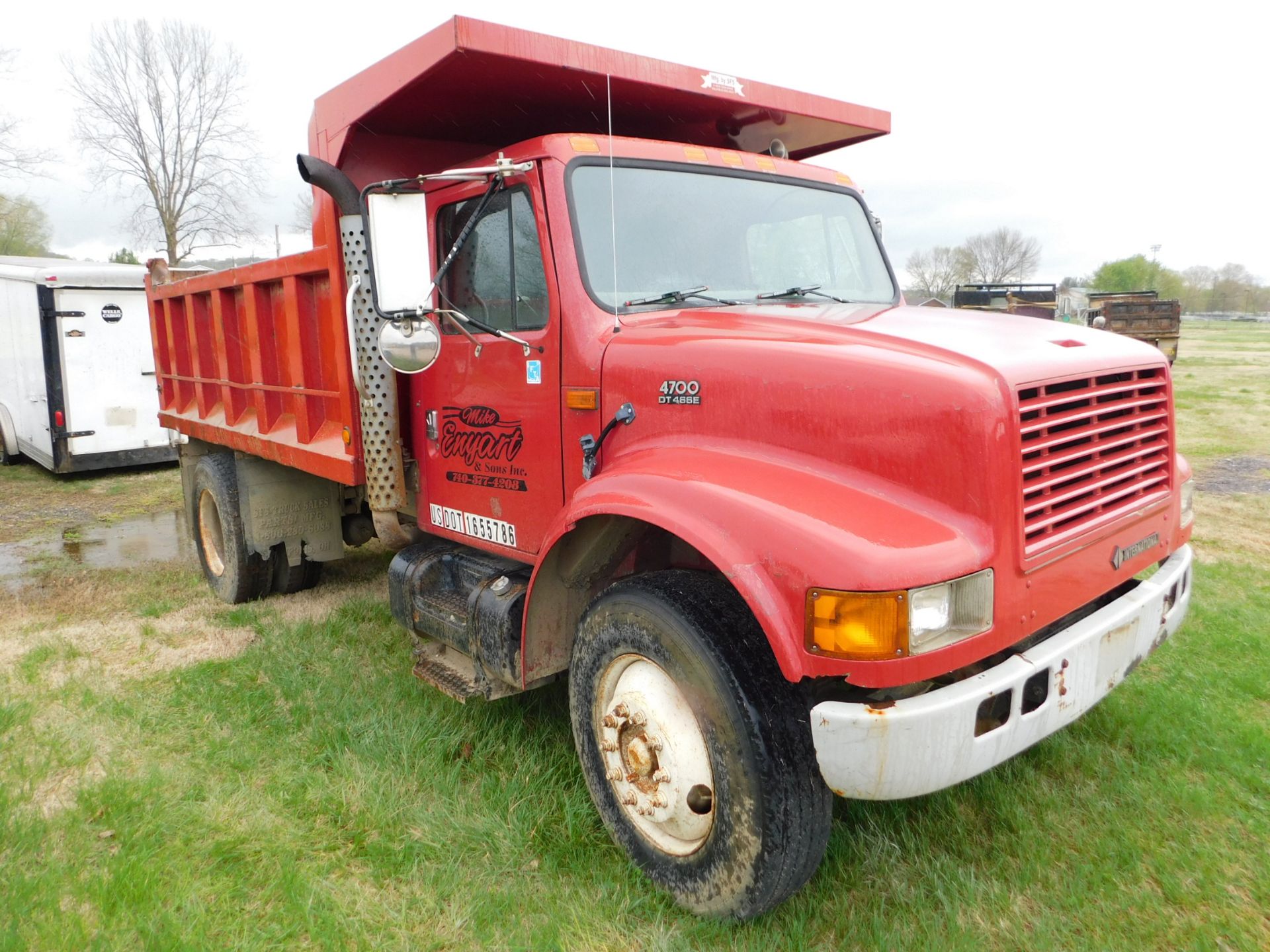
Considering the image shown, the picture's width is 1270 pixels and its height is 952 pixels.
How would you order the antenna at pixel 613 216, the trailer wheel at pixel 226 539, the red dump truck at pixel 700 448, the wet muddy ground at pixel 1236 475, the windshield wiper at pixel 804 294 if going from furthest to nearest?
the wet muddy ground at pixel 1236 475 < the trailer wheel at pixel 226 539 < the windshield wiper at pixel 804 294 < the antenna at pixel 613 216 < the red dump truck at pixel 700 448

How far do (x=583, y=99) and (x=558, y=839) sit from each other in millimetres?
2903

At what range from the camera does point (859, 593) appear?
2127 mm

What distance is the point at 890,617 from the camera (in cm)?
213

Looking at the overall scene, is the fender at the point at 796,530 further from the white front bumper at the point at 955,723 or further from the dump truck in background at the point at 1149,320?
the dump truck in background at the point at 1149,320

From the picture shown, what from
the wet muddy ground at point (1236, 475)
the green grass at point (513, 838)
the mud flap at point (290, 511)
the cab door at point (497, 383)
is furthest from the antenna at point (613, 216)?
the wet muddy ground at point (1236, 475)

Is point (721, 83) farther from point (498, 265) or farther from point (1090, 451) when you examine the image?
point (1090, 451)

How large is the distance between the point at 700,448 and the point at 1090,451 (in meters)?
1.12

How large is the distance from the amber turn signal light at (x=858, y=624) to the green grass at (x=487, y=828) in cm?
101

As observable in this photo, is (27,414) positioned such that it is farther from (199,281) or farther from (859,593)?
(859,593)

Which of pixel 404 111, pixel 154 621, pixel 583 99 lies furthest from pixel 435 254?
pixel 154 621

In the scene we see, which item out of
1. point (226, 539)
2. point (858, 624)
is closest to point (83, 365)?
point (226, 539)

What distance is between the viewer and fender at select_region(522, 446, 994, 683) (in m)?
2.16

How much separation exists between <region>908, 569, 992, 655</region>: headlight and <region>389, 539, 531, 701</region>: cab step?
1620 millimetres

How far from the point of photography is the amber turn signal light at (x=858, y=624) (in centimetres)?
212
